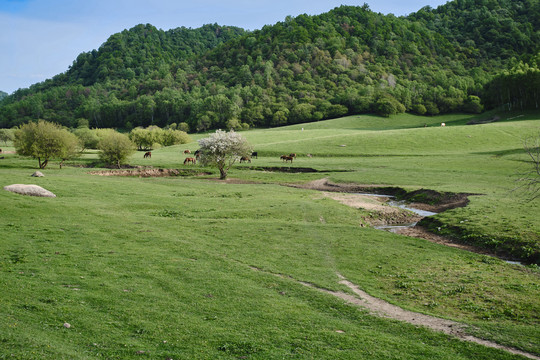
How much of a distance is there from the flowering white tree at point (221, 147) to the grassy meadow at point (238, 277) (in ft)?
47.5

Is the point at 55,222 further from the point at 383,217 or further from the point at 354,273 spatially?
the point at 383,217

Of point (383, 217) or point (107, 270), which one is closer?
point (107, 270)

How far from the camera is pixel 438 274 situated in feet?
56.9

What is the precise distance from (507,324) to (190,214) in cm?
2100

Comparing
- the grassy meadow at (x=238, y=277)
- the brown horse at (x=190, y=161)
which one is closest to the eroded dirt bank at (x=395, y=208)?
the grassy meadow at (x=238, y=277)

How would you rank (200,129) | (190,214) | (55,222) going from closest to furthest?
(55,222) → (190,214) → (200,129)

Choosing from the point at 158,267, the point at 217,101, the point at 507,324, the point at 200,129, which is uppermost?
the point at 217,101

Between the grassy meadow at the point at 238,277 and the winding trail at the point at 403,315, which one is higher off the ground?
the grassy meadow at the point at 238,277

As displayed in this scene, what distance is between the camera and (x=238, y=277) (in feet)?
51.8

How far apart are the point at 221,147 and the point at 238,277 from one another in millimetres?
35985

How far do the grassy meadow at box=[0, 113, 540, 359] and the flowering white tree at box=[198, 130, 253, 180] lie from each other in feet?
47.5

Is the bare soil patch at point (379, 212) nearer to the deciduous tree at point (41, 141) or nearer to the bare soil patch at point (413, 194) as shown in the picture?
the bare soil patch at point (413, 194)

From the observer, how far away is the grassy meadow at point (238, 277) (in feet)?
33.3

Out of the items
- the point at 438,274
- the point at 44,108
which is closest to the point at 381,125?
the point at 438,274
